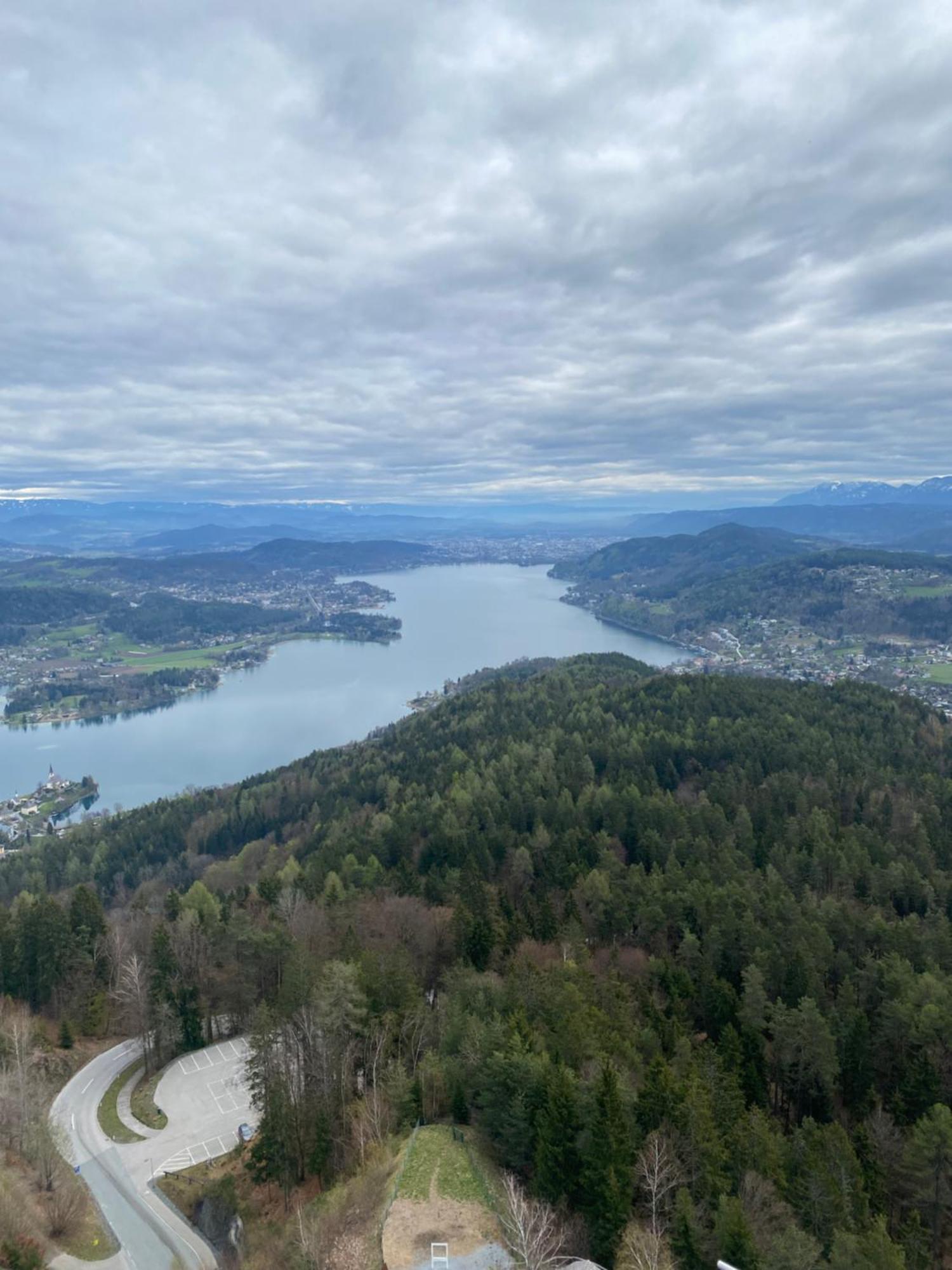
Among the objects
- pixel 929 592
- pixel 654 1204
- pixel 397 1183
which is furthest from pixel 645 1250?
pixel 929 592

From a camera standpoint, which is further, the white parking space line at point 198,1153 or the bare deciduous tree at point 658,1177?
the white parking space line at point 198,1153

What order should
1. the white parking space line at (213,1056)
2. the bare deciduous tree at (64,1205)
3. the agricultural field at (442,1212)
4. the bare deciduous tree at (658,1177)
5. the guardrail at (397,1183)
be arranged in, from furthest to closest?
the white parking space line at (213,1056) → the bare deciduous tree at (64,1205) → the guardrail at (397,1183) → the bare deciduous tree at (658,1177) → the agricultural field at (442,1212)

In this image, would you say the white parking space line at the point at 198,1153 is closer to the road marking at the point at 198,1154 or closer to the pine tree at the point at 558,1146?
the road marking at the point at 198,1154

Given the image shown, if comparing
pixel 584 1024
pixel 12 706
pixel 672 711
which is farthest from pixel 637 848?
pixel 12 706

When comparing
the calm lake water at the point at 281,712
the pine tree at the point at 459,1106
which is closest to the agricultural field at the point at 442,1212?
the pine tree at the point at 459,1106

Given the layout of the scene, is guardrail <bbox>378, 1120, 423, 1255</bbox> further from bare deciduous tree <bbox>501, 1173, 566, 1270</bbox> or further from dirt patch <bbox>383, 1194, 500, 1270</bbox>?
bare deciduous tree <bbox>501, 1173, 566, 1270</bbox>

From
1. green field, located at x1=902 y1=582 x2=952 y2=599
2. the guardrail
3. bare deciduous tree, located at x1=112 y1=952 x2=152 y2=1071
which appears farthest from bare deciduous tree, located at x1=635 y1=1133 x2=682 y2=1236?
green field, located at x1=902 y1=582 x2=952 y2=599

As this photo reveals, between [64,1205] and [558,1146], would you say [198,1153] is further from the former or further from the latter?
[558,1146]
